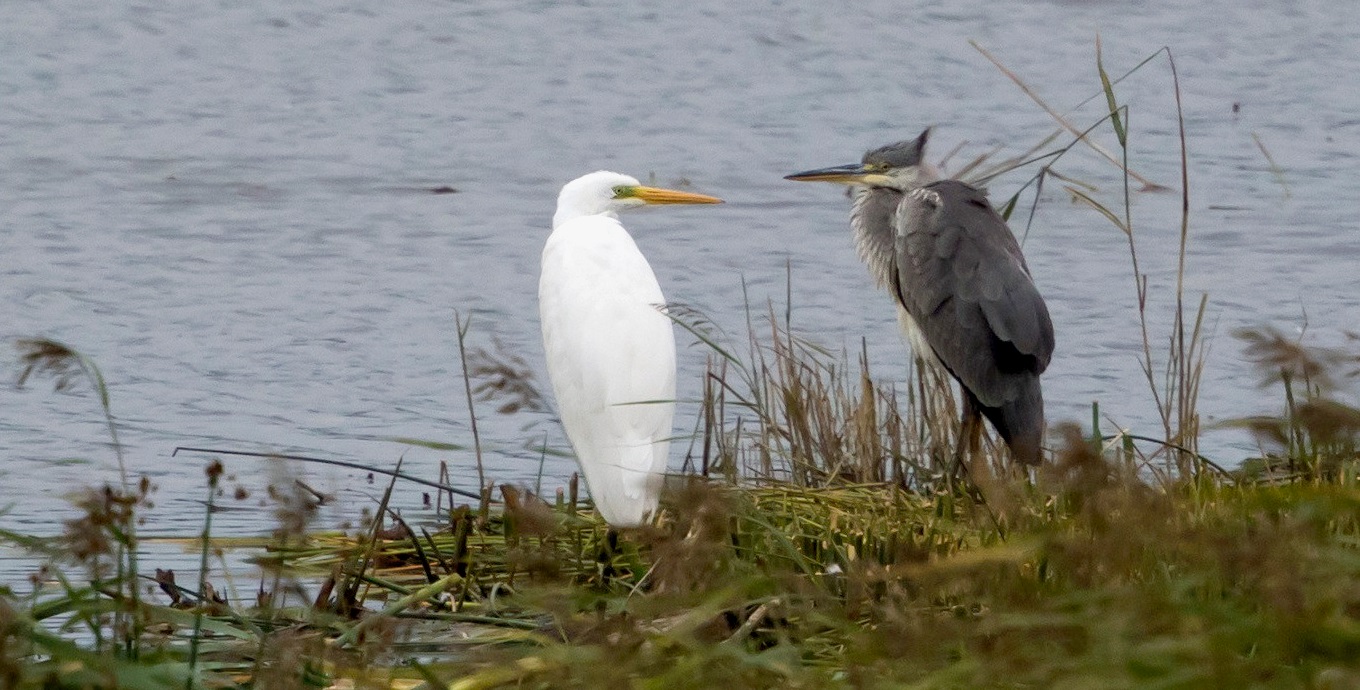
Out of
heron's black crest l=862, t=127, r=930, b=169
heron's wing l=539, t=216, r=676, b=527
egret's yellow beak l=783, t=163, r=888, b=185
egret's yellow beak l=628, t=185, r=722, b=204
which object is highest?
heron's black crest l=862, t=127, r=930, b=169

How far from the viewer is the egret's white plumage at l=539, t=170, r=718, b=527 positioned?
15.8 ft

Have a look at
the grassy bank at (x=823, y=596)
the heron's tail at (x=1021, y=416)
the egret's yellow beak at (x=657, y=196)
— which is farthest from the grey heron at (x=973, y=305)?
the grassy bank at (x=823, y=596)

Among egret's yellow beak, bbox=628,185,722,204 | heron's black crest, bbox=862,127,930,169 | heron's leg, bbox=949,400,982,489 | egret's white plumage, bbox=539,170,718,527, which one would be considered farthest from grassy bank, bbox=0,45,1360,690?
heron's black crest, bbox=862,127,930,169

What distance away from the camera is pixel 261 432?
628 centimetres

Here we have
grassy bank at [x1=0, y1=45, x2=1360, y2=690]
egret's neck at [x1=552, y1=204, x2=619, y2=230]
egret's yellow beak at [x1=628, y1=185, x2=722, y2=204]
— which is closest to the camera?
grassy bank at [x1=0, y1=45, x2=1360, y2=690]

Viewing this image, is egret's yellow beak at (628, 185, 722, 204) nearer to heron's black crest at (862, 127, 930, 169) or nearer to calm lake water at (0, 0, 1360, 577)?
heron's black crest at (862, 127, 930, 169)

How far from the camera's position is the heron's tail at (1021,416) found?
17.6ft

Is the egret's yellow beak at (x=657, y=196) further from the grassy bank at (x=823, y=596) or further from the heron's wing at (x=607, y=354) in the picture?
the grassy bank at (x=823, y=596)

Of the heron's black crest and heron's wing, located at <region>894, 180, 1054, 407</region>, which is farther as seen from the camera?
the heron's black crest

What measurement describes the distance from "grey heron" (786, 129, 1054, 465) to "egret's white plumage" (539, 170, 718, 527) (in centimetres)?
90

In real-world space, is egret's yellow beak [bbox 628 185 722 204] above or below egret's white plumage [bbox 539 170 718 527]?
above

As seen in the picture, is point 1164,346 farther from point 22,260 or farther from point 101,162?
point 101,162

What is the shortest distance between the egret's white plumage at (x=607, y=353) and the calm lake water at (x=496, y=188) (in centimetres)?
74

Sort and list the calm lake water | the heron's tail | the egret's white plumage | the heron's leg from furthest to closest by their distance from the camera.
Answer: the calm lake water → the heron's tail → the heron's leg → the egret's white plumage
